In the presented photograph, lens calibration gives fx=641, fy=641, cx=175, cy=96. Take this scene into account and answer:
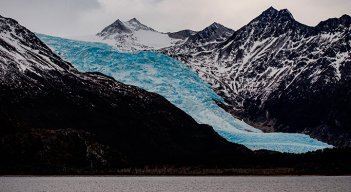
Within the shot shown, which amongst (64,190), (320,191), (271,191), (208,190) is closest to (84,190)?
(64,190)

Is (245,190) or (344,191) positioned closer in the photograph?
(344,191)

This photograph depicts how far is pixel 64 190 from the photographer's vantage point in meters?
146

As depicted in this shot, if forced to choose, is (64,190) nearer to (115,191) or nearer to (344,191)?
(115,191)

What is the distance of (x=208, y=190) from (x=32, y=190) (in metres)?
40.2

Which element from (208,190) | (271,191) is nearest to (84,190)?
(208,190)

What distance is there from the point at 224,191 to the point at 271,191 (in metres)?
10.5

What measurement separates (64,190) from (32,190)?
8708mm

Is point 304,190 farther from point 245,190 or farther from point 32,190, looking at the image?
point 32,190

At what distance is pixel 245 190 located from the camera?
14988cm

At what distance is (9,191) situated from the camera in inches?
5231

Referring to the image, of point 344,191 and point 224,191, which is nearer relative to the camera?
point 344,191

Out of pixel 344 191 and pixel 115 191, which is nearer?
pixel 344 191

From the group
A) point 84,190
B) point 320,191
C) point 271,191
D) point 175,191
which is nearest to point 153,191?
point 175,191

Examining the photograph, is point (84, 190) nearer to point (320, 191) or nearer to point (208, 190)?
point (208, 190)
